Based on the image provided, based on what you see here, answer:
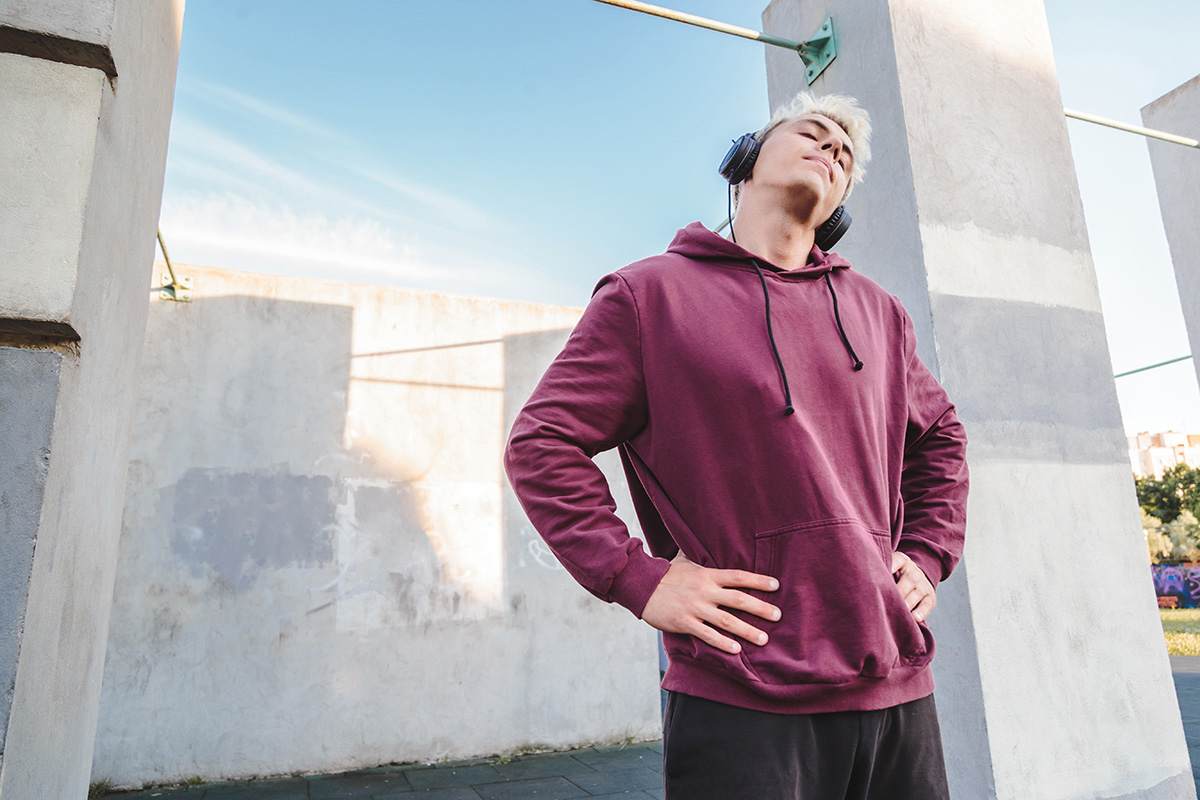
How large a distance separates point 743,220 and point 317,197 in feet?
15.4

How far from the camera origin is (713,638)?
3.19ft

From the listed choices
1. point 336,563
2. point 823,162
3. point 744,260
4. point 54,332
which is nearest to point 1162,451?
point 336,563

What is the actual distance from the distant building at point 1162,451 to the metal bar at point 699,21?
7761 centimetres

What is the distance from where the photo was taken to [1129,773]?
1942mm

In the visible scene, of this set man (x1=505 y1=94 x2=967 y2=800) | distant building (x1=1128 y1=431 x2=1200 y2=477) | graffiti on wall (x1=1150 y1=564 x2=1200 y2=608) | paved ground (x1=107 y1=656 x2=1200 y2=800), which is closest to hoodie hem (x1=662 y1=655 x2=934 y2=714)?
man (x1=505 y1=94 x2=967 y2=800)

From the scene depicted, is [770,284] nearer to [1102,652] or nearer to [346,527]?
[1102,652]

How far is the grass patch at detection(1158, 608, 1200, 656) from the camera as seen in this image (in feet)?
31.8

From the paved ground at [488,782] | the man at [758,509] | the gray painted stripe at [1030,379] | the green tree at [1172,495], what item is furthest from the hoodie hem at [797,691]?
the green tree at [1172,495]

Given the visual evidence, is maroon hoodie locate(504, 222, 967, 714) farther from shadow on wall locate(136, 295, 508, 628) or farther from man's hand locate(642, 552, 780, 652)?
shadow on wall locate(136, 295, 508, 628)

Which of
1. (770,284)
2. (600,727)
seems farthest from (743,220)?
(600,727)

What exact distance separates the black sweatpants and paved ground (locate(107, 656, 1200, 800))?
3814mm

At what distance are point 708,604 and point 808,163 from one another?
0.87 meters

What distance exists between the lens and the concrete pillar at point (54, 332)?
2.81 feet

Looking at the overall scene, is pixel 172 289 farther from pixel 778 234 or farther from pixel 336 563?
pixel 778 234
